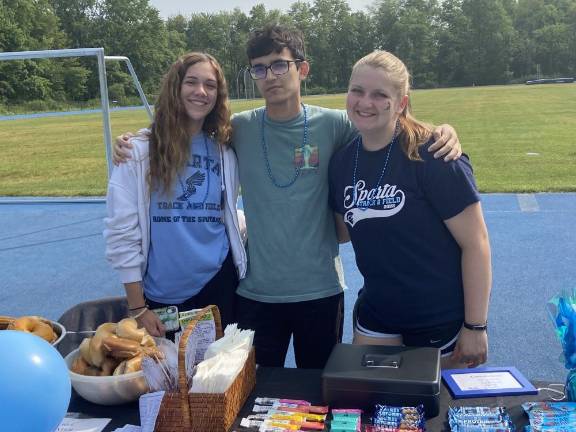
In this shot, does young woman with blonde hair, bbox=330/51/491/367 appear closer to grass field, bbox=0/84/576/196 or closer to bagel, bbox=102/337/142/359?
bagel, bbox=102/337/142/359

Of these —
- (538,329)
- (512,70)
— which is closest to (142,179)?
(538,329)

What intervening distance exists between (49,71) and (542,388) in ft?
113

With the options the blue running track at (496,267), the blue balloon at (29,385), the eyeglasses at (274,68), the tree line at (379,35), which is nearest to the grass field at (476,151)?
A: the blue running track at (496,267)

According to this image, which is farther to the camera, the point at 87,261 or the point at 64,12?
the point at 64,12

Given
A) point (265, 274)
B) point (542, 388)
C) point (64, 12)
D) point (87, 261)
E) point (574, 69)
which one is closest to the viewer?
point (542, 388)

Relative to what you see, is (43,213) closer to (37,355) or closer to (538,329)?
(538,329)

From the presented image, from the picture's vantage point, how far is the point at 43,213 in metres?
9.09

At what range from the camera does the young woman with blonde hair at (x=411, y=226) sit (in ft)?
6.98

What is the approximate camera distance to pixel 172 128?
2463 millimetres

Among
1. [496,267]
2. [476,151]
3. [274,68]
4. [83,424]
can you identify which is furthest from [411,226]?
[476,151]

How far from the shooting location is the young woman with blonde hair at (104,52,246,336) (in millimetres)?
2414

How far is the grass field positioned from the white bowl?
333 inches

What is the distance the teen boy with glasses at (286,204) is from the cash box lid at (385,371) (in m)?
0.72

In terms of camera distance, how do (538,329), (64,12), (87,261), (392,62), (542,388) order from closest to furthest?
(542,388) < (392,62) < (538,329) < (87,261) < (64,12)
